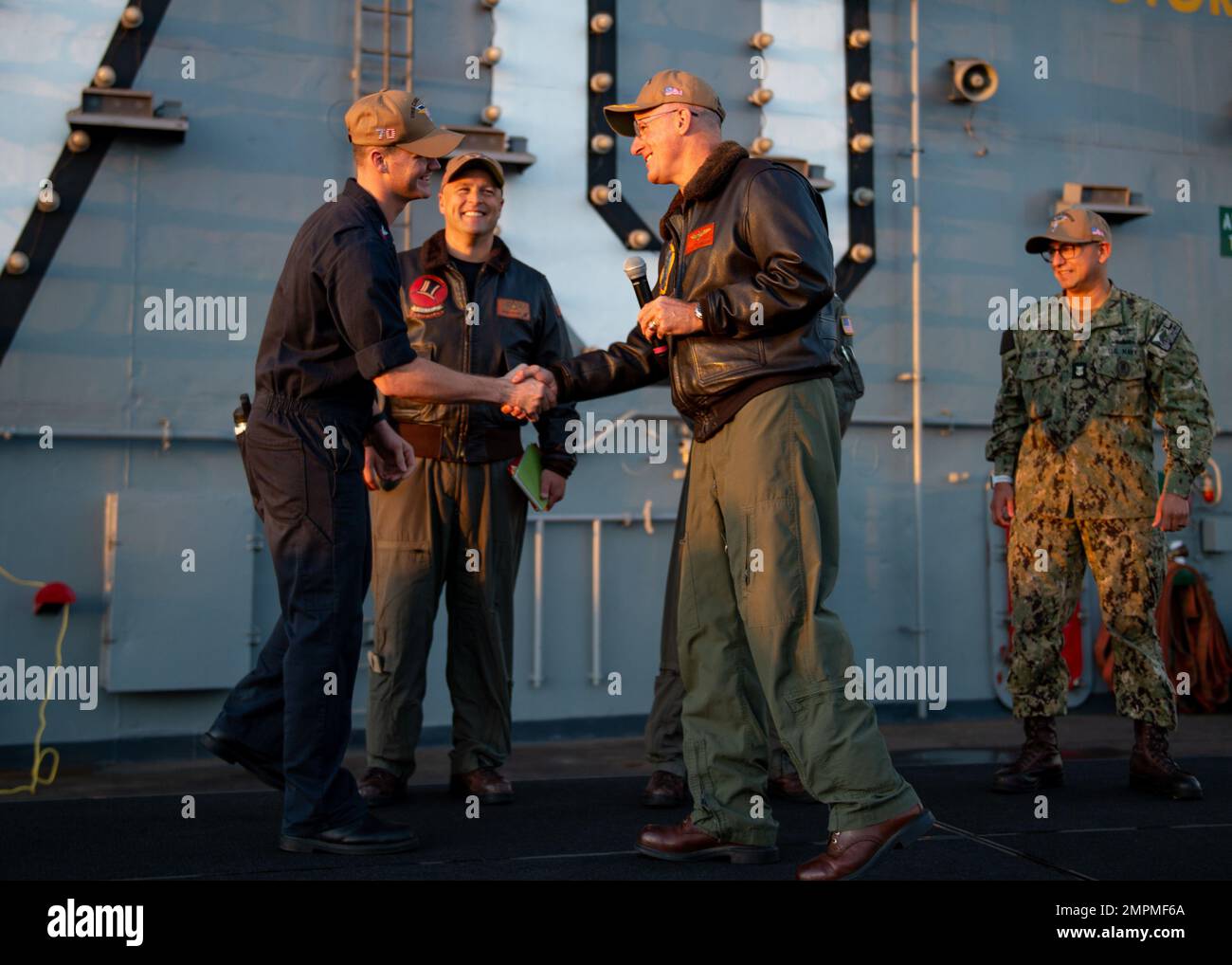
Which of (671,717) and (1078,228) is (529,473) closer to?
(671,717)

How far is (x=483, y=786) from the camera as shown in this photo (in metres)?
3.85

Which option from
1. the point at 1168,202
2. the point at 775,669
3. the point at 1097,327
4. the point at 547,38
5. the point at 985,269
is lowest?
the point at 775,669

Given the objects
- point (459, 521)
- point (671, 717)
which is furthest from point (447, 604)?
point (671, 717)

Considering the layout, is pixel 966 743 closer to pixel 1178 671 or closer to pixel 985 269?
pixel 1178 671

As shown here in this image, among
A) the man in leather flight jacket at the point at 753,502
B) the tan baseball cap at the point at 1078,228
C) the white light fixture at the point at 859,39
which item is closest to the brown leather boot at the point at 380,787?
the man in leather flight jacket at the point at 753,502

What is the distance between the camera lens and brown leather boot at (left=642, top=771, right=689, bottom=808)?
3764 millimetres

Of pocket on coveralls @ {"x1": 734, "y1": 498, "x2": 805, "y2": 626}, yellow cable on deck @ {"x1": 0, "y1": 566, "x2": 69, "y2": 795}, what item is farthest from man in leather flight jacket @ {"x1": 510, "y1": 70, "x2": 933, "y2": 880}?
yellow cable on deck @ {"x1": 0, "y1": 566, "x2": 69, "y2": 795}

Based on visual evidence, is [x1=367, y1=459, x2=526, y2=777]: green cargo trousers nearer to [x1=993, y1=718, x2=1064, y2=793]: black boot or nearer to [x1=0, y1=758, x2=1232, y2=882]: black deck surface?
[x1=0, y1=758, x2=1232, y2=882]: black deck surface

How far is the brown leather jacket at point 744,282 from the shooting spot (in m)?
2.80

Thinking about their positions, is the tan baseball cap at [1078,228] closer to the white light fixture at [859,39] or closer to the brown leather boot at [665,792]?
the brown leather boot at [665,792]

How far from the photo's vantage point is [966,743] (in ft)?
17.5
